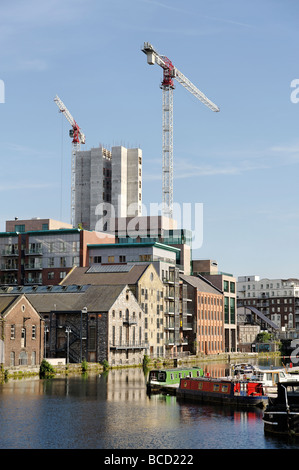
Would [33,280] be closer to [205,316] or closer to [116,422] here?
[205,316]

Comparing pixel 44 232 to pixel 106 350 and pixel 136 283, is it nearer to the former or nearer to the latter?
pixel 136 283

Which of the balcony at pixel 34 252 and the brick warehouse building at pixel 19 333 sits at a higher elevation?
the balcony at pixel 34 252

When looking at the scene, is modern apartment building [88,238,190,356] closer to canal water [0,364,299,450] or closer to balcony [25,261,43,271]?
balcony [25,261,43,271]

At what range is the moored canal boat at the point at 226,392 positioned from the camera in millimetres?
67188

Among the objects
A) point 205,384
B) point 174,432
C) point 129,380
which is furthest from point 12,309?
point 174,432

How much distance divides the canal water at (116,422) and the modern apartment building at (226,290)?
4018 inches

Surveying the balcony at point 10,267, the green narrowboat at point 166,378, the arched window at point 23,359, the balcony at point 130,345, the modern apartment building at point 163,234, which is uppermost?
the modern apartment building at point 163,234

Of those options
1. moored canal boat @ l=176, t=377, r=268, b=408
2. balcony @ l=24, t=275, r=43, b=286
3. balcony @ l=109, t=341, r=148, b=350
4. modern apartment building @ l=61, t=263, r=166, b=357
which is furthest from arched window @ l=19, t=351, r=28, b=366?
balcony @ l=24, t=275, r=43, b=286

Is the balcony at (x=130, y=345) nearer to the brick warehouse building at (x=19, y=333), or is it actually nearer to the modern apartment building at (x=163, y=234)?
the brick warehouse building at (x=19, y=333)

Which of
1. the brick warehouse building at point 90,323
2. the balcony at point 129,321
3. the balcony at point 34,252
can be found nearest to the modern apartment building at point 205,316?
the balcony at point 34,252

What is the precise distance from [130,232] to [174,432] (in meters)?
148

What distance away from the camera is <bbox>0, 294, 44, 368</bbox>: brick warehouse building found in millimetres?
93438

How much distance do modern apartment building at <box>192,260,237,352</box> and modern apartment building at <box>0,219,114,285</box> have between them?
40.6 meters

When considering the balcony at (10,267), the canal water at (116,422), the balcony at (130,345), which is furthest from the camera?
the balcony at (10,267)
